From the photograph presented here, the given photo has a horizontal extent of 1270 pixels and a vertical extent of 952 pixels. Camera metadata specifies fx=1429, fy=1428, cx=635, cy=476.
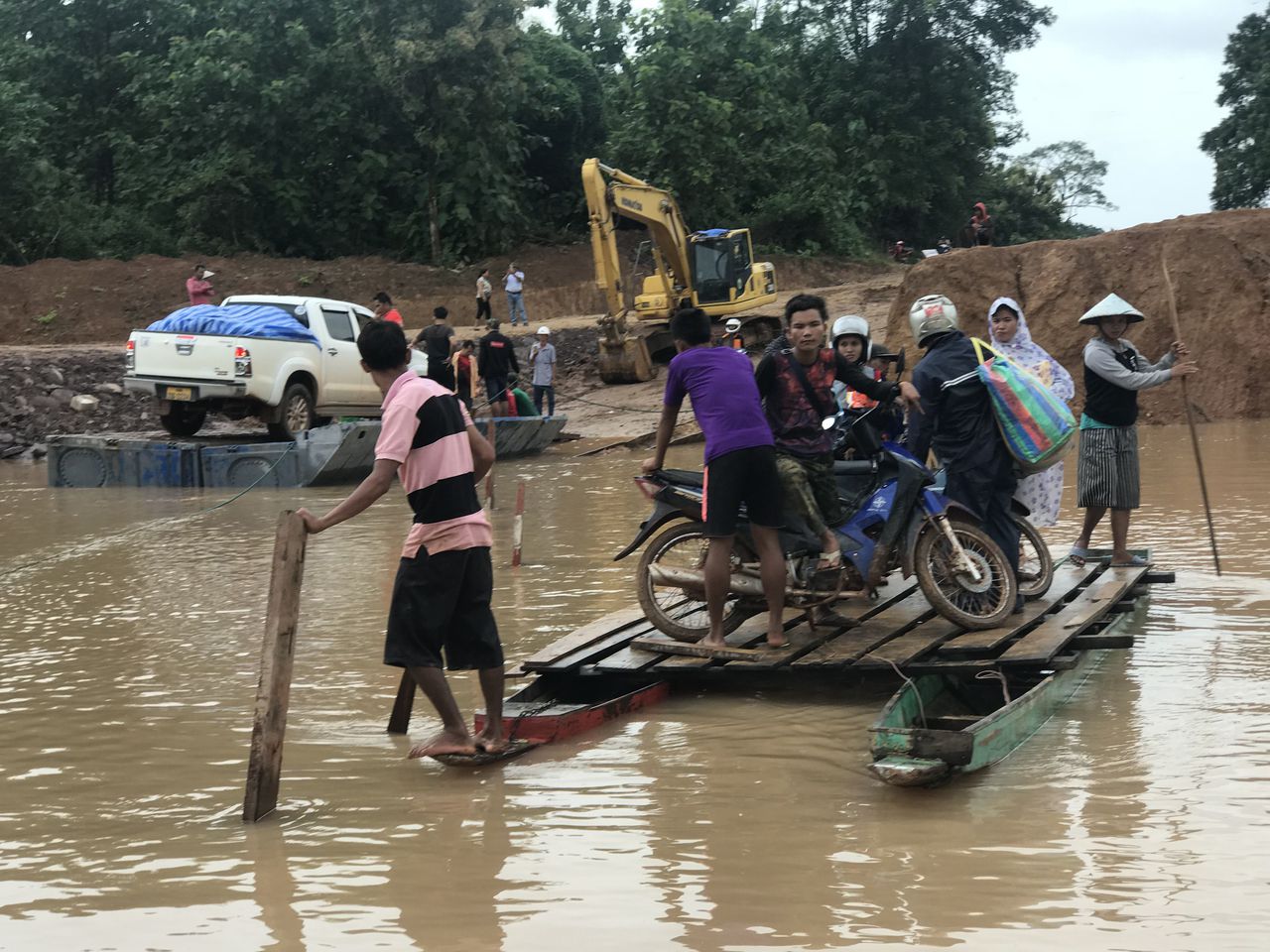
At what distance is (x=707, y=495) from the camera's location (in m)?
6.70

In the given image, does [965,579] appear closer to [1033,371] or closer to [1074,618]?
[1074,618]

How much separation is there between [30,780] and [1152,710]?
15.7 feet

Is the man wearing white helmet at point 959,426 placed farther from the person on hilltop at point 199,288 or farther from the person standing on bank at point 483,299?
the person standing on bank at point 483,299

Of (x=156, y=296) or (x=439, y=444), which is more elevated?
(x=156, y=296)

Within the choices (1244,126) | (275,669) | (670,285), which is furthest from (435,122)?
(275,669)

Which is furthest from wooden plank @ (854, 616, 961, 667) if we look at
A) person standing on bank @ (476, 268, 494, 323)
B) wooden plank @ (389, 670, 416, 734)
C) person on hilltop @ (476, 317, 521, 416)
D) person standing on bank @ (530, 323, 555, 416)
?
person standing on bank @ (476, 268, 494, 323)

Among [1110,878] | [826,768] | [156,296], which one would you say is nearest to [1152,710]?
[826,768]

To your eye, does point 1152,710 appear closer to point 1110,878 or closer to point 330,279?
point 1110,878

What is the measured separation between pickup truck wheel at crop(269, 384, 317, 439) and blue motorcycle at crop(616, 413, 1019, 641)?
39.4 feet

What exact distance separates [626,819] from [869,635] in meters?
2.26

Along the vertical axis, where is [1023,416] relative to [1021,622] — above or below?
above

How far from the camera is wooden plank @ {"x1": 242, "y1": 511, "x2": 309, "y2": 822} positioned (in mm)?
5168

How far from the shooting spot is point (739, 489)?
6.68m

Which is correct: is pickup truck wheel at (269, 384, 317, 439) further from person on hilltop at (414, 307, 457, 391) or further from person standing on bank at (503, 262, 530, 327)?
person standing on bank at (503, 262, 530, 327)
